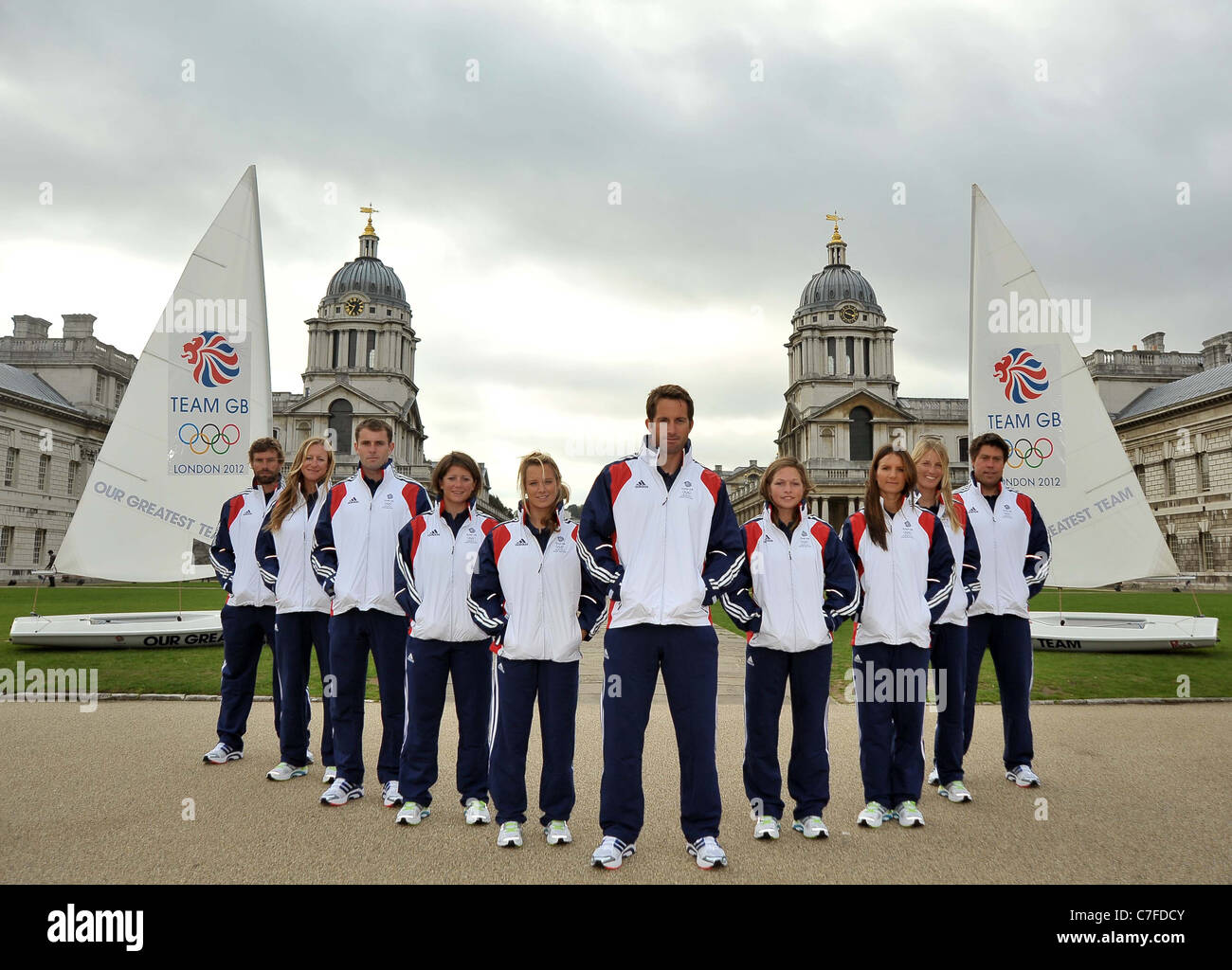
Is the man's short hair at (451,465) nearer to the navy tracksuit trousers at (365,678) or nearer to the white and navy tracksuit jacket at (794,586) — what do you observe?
the navy tracksuit trousers at (365,678)

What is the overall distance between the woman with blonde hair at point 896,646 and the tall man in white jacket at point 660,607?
3.71 feet

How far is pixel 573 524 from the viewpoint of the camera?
4.93 meters

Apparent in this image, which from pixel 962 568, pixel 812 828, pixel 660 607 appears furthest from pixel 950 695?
pixel 660 607

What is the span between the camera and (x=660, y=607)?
4164mm

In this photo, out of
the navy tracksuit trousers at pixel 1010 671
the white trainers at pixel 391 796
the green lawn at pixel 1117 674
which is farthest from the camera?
the green lawn at pixel 1117 674

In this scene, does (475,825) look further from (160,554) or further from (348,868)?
(160,554)

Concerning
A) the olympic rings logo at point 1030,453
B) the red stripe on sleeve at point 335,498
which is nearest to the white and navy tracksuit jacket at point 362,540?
the red stripe on sleeve at point 335,498

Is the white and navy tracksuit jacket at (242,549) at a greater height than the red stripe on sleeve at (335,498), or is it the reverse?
the red stripe on sleeve at (335,498)

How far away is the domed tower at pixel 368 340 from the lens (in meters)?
73.6

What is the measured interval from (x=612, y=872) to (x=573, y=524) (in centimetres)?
191

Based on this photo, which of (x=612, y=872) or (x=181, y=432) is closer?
(x=612, y=872)

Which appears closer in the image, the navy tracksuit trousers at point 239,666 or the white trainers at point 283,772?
the white trainers at point 283,772
